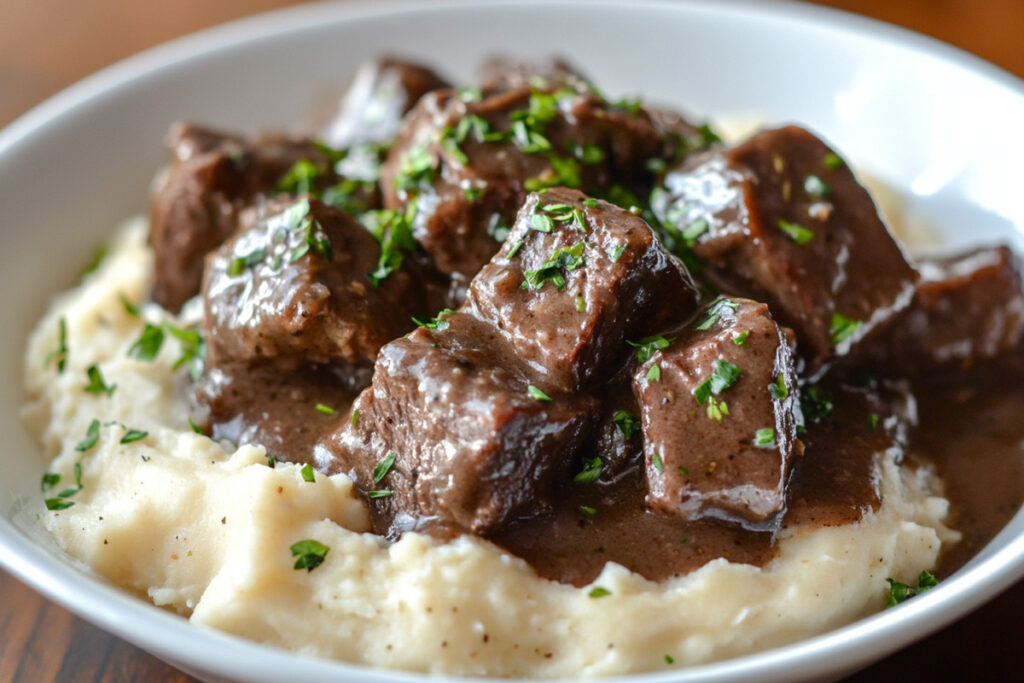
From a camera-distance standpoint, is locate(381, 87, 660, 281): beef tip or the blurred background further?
the blurred background

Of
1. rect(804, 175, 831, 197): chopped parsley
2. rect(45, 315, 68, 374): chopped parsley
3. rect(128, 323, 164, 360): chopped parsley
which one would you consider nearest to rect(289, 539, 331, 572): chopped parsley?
rect(128, 323, 164, 360): chopped parsley

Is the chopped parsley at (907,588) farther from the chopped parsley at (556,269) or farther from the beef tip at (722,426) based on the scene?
the chopped parsley at (556,269)

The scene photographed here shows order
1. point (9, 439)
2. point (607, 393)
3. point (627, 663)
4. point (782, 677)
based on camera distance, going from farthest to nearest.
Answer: point (9, 439) < point (607, 393) < point (627, 663) < point (782, 677)

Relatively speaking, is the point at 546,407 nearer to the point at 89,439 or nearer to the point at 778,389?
the point at 778,389

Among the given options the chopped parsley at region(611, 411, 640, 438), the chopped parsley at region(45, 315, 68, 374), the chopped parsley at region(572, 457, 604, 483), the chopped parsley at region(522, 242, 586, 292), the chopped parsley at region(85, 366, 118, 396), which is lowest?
the chopped parsley at region(45, 315, 68, 374)

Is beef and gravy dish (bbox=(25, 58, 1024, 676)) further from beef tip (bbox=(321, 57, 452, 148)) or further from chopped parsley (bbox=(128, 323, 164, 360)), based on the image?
beef tip (bbox=(321, 57, 452, 148))

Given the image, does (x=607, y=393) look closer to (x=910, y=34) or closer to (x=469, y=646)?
(x=469, y=646)

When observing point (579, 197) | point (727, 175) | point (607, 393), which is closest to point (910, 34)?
point (727, 175)

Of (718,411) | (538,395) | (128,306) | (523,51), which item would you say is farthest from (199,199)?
(718,411)
